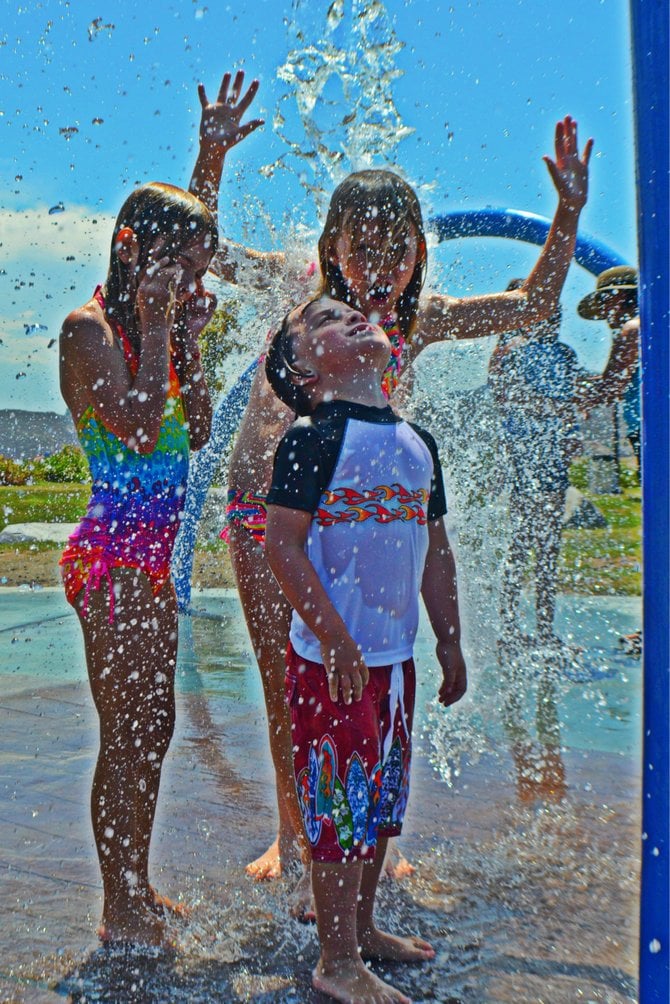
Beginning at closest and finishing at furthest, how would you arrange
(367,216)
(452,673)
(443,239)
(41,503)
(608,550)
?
(452,673) < (367,216) < (443,239) < (608,550) < (41,503)

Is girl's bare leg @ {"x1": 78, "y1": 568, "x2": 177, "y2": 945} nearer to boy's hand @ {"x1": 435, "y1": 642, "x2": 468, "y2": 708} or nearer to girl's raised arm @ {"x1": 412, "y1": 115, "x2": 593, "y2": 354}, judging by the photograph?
boy's hand @ {"x1": 435, "y1": 642, "x2": 468, "y2": 708}

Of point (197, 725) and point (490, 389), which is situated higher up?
point (490, 389)

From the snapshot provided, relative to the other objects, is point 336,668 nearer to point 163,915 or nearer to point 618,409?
point 163,915

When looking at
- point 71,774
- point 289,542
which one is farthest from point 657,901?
point 71,774

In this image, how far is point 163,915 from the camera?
85.6 inches

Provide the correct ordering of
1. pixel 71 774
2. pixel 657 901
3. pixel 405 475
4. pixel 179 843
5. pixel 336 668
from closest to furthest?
pixel 657 901 < pixel 336 668 < pixel 405 475 < pixel 179 843 < pixel 71 774

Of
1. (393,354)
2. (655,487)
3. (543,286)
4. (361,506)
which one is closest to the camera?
(655,487)

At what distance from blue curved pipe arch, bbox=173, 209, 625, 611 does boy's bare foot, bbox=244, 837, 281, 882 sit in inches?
82.0

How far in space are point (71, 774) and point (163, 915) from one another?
3.45 feet

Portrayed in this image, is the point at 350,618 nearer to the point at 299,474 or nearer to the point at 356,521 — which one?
the point at 356,521

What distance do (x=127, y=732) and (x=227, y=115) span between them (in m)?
1.69

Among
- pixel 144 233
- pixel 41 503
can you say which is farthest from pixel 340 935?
pixel 41 503

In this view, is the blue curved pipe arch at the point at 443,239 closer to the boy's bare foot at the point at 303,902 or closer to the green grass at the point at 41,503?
the boy's bare foot at the point at 303,902

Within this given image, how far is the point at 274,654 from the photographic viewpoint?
2535mm
